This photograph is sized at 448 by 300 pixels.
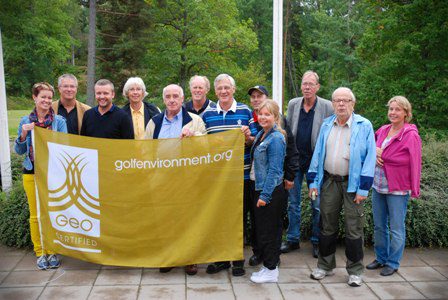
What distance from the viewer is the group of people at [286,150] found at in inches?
166

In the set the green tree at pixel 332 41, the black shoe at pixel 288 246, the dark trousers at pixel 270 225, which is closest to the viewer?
the dark trousers at pixel 270 225

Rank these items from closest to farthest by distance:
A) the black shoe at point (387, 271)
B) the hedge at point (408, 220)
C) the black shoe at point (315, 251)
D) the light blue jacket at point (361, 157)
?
the light blue jacket at point (361, 157) → the black shoe at point (387, 271) → the black shoe at point (315, 251) → the hedge at point (408, 220)

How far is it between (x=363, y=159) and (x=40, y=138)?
3.22 metres

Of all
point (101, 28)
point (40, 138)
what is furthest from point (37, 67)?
point (40, 138)

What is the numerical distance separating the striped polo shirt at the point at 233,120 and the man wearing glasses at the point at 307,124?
27.7 inches

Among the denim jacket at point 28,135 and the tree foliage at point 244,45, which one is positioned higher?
the tree foliage at point 244,45

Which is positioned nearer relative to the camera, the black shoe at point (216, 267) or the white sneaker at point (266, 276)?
the white sneaker at point (266, 276)

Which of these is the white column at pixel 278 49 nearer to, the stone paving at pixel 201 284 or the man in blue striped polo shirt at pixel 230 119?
the man in blue striped polo shirt at pixel 230 119

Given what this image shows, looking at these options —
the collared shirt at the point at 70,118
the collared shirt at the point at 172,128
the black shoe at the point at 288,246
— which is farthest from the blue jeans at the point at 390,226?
the collared shirt at the point at 70,118

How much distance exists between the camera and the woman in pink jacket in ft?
14.5

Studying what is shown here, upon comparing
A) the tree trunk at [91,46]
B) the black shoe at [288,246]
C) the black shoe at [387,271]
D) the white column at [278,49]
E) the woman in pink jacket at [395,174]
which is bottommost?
the black shoe at [387,271]

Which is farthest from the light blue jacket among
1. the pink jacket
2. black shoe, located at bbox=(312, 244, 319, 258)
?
black shoe, located at bbox=(312, 244, 319, 258)

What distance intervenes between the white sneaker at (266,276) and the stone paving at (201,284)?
56 millimetres

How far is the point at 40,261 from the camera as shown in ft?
15.8
